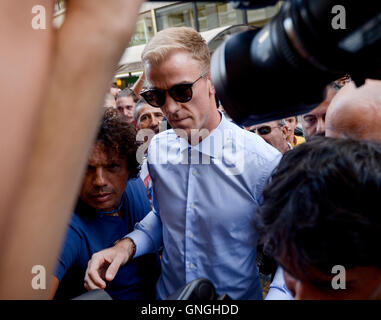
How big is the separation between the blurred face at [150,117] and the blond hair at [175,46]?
4.87 feet

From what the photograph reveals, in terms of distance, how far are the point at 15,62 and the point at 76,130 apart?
0.07 m

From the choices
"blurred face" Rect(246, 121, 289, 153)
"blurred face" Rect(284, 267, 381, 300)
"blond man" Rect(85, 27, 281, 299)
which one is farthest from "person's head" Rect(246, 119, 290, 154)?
"blurred face" Rect(284, 267, 381, 300)

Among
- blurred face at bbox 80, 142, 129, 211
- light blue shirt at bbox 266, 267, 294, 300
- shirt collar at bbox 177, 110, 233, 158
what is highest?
shirt collar at bbox 177, 110, 233, 158

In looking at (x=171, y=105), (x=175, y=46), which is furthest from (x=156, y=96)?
(x=175, y=46)

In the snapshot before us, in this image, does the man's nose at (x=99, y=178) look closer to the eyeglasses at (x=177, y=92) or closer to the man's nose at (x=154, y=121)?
the eyeglasses at (x=177, y=92)

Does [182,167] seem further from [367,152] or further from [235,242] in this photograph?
[367,152]

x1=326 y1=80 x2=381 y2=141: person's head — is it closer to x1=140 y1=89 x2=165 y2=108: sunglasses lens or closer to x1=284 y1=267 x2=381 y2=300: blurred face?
x1=284 y1=267 x2=381 y2=300: blurred face

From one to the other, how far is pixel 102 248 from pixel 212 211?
1.57 ft

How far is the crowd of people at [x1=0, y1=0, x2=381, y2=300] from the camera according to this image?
0.69 metres

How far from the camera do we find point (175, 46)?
138cm

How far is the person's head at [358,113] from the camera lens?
3.51 feet

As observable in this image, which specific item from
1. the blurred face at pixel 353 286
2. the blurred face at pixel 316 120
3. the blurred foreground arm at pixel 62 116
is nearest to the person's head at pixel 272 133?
the blurred face at pixel 316 120

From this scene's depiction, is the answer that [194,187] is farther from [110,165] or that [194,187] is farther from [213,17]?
[213,17]
